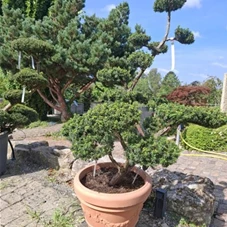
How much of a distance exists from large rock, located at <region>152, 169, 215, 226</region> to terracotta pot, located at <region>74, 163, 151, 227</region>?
20.4 inches

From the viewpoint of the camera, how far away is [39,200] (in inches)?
87.7

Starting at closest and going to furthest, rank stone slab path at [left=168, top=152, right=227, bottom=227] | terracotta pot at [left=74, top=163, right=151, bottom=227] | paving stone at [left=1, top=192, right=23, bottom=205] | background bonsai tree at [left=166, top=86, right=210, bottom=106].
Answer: terracotta pot at [left=74, top=163, right=151, bottom=227] → paving stone at [left=1, top=192, right=23, bottom=205] → stone slab path at [left=168, top=152, right=227, bottom=227] → background bonsai tree at [left=166, top=86, right=210, bottom=106]

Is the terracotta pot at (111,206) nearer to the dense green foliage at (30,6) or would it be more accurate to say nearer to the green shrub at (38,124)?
the green shrub at (38,124)

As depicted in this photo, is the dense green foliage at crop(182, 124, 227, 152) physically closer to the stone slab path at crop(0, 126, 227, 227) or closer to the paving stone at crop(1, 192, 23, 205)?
the stone slab path at crop(0, 126, 227, 227)

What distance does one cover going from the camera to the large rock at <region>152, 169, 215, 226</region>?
6.39ft

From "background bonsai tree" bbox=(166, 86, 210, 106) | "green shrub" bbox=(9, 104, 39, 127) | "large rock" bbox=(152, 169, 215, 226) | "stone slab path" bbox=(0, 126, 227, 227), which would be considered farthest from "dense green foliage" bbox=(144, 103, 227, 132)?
"background bonsai tree" bbox=(166, 86, 210, 106)

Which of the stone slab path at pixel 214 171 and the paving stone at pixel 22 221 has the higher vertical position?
the paving stone at pixel 22 221

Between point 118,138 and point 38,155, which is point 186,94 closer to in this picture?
point 38,155

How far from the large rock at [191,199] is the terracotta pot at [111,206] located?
52 centimetres

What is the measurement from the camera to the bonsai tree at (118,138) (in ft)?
5.22

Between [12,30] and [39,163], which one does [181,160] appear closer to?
[39,163]

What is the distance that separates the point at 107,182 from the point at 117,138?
443 millimetres

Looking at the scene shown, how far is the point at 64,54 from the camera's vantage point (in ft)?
19.7

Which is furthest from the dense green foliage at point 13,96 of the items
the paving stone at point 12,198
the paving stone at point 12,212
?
the paving stone at point 12,212
